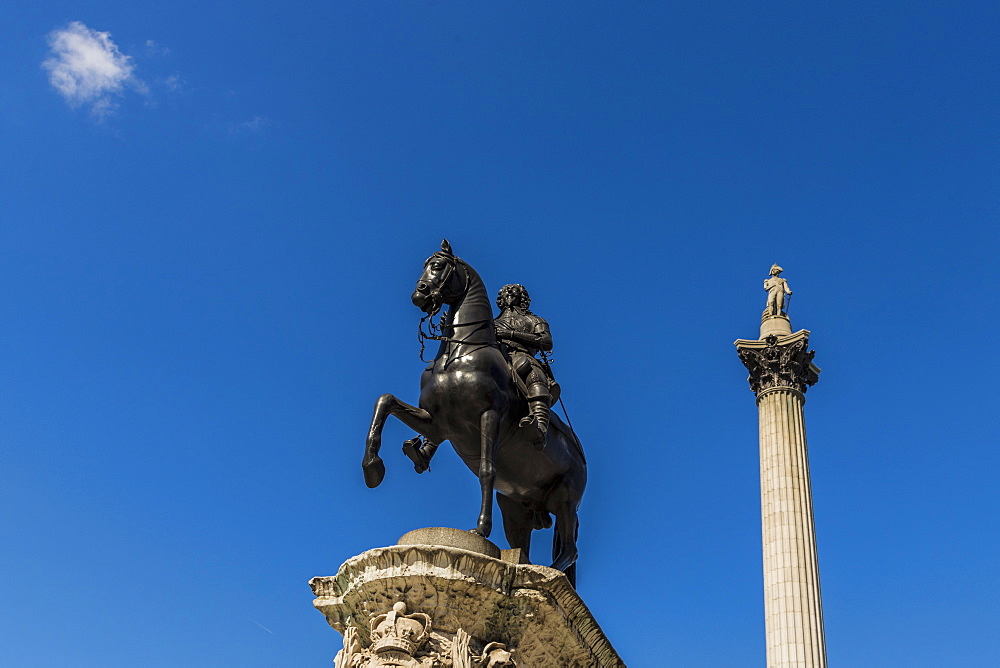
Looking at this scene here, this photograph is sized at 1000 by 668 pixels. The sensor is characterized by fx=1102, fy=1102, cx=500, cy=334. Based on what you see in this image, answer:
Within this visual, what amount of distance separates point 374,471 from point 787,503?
16.8m

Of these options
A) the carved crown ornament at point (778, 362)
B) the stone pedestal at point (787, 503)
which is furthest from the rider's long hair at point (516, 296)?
the carved crown ornament at point (778, 362)

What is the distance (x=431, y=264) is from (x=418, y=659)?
294 cm

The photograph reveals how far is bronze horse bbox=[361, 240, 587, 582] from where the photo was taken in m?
7.68

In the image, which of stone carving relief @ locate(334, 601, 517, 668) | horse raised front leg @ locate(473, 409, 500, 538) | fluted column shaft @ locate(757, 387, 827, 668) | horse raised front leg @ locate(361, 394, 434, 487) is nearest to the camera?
stone carving relief @ locate(334, 601, 517, 668)

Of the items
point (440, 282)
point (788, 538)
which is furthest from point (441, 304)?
point (788, 538)

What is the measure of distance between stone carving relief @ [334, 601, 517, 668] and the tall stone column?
16038 millimetres

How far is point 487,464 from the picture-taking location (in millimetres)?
7527

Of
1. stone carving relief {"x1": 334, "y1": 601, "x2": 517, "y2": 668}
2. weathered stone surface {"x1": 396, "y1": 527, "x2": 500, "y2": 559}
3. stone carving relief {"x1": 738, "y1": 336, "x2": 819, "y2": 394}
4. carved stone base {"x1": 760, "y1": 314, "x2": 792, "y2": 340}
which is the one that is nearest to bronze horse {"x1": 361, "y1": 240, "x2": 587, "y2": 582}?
weathered stone surface {"x1": 396, "y1": 527, "x2": 500, "y2": 559}

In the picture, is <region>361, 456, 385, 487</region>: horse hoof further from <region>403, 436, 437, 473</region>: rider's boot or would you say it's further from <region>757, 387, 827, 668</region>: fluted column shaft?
<region>757, 387, 827, 668</region>: fluted column shaft

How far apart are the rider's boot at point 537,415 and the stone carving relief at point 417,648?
1.91 meters

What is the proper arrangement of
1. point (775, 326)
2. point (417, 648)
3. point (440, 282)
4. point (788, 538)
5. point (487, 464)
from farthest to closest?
point (775, 326) < point (788, 538) < point (440, 282) < point (487, 464) < point (417, 648)

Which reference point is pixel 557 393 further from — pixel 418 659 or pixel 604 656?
pixel 418 659

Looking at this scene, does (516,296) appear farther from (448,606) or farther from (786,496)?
(786,496)

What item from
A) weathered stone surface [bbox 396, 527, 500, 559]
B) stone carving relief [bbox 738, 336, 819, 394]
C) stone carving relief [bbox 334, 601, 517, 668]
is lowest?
stone carving relief [bbox 334, 601, 517, 668]
